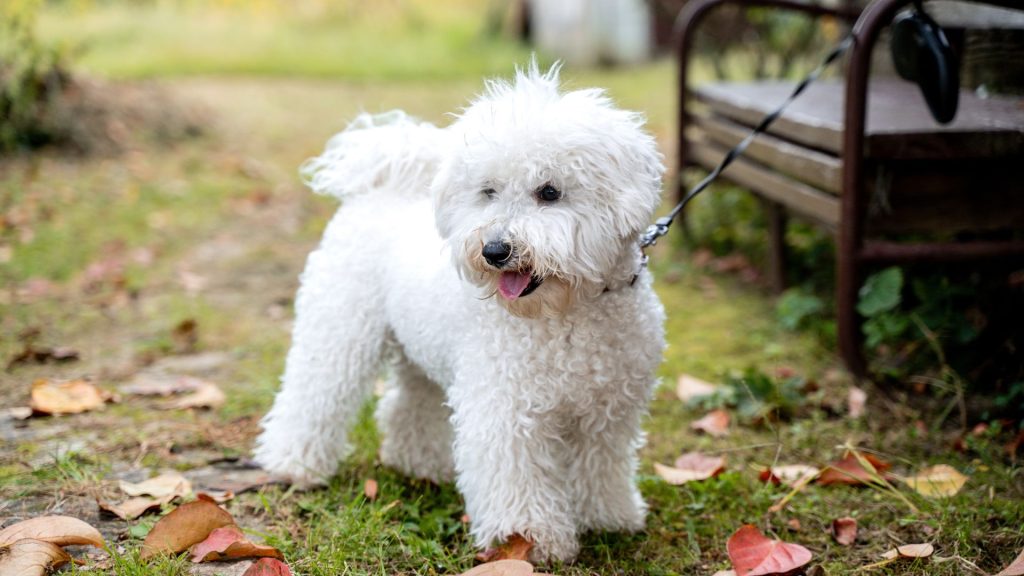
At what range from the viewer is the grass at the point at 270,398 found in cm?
277

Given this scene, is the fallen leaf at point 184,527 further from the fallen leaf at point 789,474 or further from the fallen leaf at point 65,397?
the fallen leaf at point 789,474

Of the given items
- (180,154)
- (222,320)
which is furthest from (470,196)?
(180,154)

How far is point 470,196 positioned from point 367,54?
11.4 m

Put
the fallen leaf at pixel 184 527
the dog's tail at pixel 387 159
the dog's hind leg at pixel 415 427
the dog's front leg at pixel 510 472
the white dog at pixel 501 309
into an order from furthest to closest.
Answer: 1. the dog's hind leg at pixel 415 427
2. the dog's tail at pixel 387 159
3. the dog's front leg at pixel 510 472
4. the fallen leaf at pixel 184 527
5. the white dog at pixel 501 309

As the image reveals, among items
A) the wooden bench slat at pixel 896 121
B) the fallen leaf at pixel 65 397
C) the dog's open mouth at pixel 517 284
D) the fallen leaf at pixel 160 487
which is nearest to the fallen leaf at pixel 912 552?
the dog's open mouth at pixel 517 284

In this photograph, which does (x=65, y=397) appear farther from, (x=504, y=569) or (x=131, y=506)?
(x=504, y=569)

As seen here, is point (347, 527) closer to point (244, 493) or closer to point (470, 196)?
point (244, 493)

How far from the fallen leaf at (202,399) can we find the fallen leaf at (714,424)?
73.3 inches

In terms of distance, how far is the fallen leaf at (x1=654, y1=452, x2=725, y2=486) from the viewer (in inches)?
126

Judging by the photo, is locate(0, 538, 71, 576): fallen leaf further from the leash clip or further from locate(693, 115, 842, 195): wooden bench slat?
locate(693, 115, 842, 195): wooden bench slat

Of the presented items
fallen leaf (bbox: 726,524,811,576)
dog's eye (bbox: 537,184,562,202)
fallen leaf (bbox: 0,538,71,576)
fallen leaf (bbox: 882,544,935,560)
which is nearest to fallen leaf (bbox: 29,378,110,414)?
fallen leaf (bbox: 0,538,71,576)

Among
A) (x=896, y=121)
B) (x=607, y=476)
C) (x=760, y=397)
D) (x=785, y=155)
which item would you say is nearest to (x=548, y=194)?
(x=607, y=476)

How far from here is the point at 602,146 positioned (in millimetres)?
2434

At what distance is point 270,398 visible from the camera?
12.7ft
